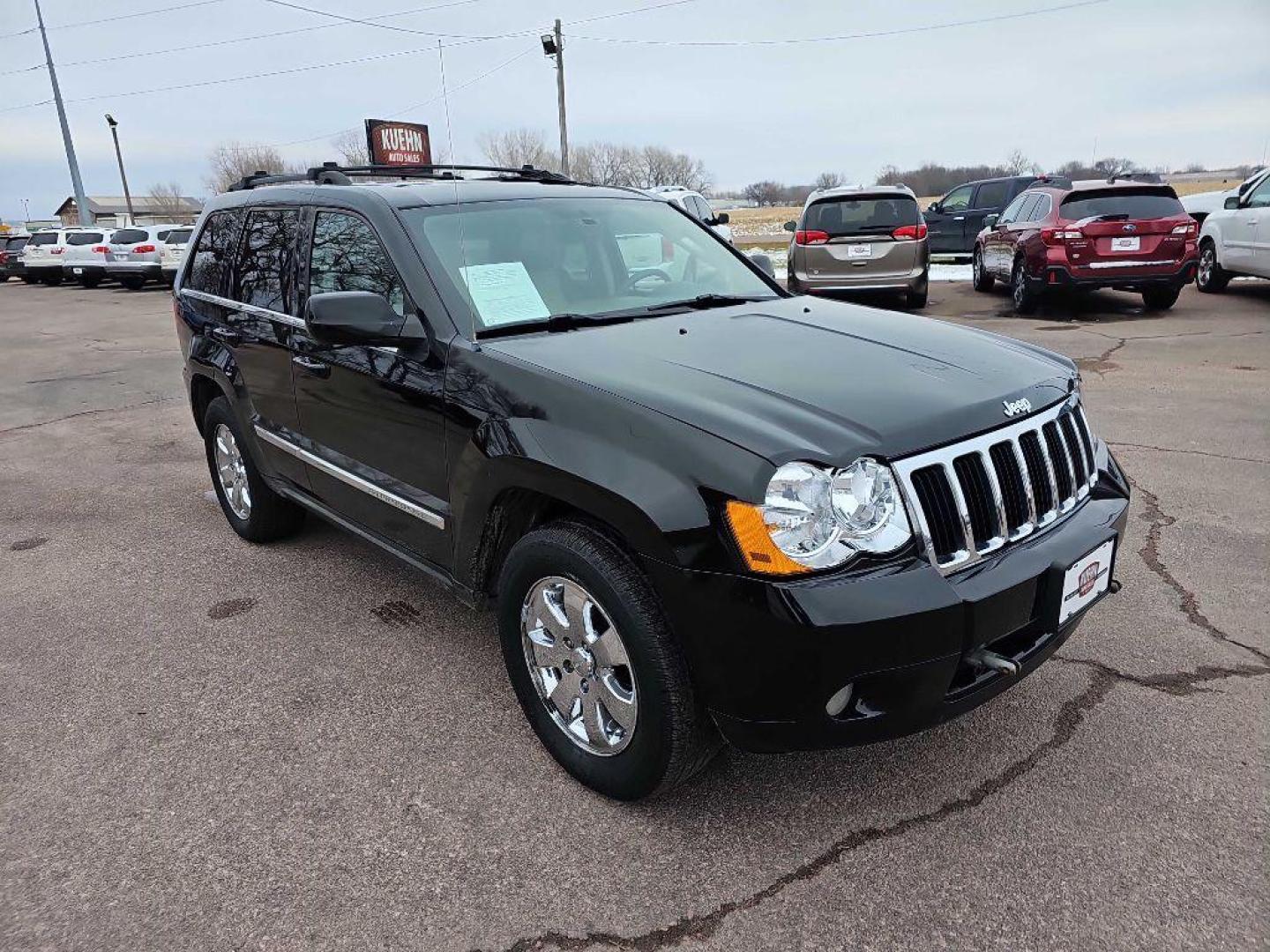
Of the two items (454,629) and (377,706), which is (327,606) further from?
(377,706)

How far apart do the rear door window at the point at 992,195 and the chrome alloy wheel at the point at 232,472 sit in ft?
57.7

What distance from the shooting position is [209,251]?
187 inches

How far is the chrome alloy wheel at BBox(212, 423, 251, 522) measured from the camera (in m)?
4.74

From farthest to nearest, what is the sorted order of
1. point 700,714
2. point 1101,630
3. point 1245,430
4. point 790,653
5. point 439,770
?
1. point 1245,430
2. point 1101,630
3. point 439,770
4. point 700,714
5. point 790,653

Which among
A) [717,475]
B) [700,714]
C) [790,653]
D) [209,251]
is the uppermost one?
[209,251]

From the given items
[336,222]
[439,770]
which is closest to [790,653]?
[439,770]

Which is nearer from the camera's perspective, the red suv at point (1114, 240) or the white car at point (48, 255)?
the red suv at point (1114, 240)

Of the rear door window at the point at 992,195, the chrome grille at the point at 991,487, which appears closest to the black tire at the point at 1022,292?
the rear door window at the point at 992,195

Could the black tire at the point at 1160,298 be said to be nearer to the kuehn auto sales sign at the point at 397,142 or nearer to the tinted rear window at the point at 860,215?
the tinted rear window at the point at 860,215

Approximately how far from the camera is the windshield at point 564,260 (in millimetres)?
3146

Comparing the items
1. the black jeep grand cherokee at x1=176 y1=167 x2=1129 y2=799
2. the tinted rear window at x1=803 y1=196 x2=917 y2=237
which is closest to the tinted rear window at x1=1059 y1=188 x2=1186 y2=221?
the tinted rear window at x1=803 y1=196 x2=917 y2=237

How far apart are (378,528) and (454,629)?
1.80 feet

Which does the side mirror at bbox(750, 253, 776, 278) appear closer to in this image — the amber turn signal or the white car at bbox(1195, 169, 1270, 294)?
the amber turn signal

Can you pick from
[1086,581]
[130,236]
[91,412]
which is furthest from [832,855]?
[130,236]
